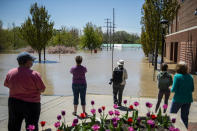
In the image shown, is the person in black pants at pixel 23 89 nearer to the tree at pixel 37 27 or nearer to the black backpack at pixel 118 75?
the black backpack at pixel 118 75

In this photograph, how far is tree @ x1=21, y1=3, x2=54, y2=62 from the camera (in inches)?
878

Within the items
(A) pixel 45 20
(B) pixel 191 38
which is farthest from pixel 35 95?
(A) pixel 45 20

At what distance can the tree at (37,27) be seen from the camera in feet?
73.2

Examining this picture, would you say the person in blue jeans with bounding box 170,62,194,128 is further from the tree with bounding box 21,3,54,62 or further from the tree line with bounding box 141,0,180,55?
the tree with bounding box 21,3,54,62

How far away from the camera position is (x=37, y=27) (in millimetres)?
22469

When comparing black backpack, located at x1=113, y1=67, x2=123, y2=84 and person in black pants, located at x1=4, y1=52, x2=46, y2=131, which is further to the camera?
black backpack, located at x1=113, y1=67, x2=123, y2=84

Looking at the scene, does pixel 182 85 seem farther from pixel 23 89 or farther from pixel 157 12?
pixel 157 12

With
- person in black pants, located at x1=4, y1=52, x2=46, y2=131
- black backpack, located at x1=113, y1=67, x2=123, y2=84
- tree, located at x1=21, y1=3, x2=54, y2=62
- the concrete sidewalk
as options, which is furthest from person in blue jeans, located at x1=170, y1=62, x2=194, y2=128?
tree, located at x1=21, y1=3, x2=54, y2=62

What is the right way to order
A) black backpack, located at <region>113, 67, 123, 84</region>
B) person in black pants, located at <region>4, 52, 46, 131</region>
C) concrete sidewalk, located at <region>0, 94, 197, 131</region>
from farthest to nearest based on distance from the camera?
black backpack, located at <region>113, 67, 123, 84</region> < concrete sidewalk, located at <region>0, 94, 197, 131</region> < person in black pants, located at <region>4, 52, 46, 131</region>

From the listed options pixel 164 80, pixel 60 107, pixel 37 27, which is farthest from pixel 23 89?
pixel 37 27

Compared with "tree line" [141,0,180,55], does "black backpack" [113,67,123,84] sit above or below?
below

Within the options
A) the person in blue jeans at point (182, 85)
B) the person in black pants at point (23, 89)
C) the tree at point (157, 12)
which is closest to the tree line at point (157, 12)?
the tree at point (157, 12)

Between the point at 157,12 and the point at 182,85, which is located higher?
the point at 157,12

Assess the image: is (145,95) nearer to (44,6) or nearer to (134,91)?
(134,91)
